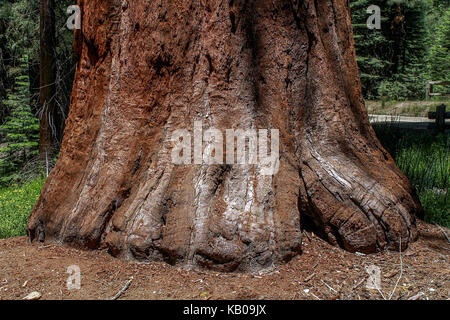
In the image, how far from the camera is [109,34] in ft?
10.9

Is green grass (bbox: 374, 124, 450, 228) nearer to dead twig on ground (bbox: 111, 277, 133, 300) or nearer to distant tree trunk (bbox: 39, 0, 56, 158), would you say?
dead twig on ground (bbox: 111, 277, 133, 300)

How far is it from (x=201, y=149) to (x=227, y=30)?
99 cm

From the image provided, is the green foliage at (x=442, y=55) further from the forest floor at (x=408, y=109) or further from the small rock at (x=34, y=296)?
the small rock at (x=34, y=296)

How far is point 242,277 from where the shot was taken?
8.91 ft

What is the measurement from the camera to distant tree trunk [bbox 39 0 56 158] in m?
8.21

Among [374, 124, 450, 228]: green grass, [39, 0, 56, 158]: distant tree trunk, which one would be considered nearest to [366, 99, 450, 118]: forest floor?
[374, 124, 450, 228]: green grass

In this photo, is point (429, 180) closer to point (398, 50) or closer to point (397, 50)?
point (397, 50)

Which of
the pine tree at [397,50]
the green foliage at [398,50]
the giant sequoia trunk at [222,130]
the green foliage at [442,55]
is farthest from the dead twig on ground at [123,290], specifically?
the green foliage at [442,55]

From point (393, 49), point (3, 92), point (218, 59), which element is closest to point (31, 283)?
point (218, 59)

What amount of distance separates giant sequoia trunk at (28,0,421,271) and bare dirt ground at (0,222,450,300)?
0.12 m

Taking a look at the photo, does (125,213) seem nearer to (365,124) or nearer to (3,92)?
(365,124)

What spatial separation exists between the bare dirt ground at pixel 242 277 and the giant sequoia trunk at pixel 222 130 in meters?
0.12

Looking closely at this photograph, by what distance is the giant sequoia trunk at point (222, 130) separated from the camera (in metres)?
2.90

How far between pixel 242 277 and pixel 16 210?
4.40m
